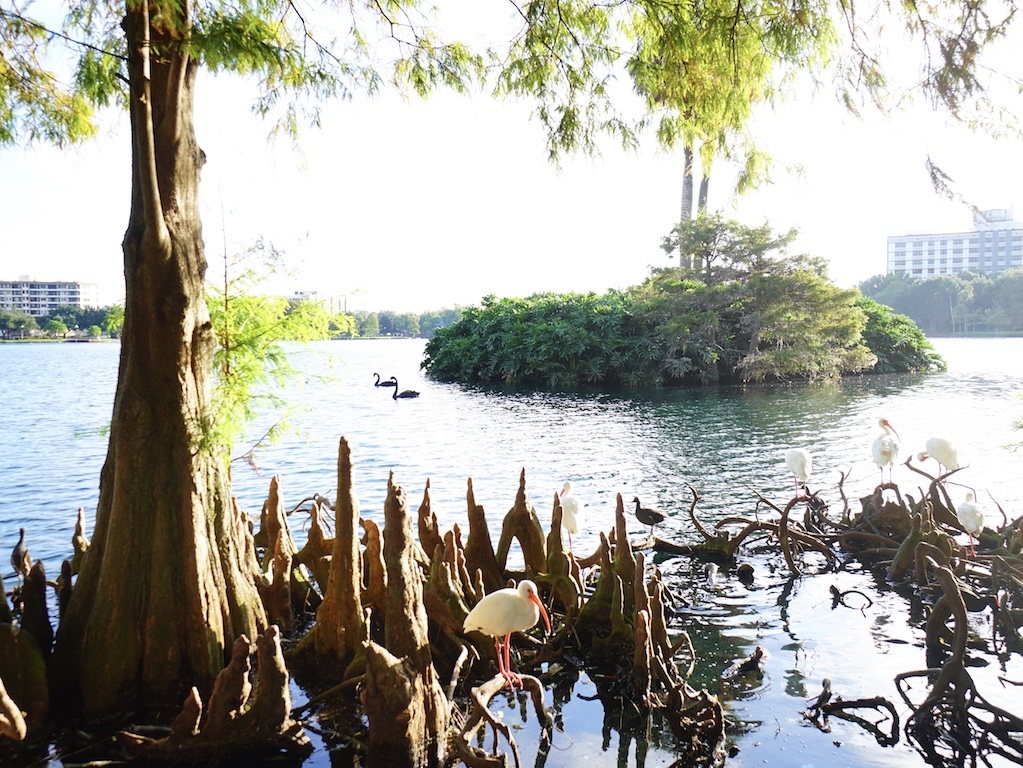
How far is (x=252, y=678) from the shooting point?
5.30 meters

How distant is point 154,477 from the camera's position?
186 inches

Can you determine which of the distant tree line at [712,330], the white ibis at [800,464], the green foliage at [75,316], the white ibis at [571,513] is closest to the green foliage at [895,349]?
the distant tree line at [712,330]

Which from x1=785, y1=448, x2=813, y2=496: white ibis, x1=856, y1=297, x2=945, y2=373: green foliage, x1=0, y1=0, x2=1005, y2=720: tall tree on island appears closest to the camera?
x1=0, y1=0, x2=1005, y2=720: tall tree on island

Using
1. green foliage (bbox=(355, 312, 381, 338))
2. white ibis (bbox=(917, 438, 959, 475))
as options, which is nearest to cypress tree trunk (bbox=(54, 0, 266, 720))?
white ibis (bbox=(917, 438, 959, 475))

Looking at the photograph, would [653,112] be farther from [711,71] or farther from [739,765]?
[739,765]

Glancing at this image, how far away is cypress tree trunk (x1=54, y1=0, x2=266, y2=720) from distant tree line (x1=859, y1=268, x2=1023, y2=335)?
92168 mm

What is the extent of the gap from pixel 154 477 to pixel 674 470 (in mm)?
11107

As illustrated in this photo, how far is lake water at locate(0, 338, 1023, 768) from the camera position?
517 cm

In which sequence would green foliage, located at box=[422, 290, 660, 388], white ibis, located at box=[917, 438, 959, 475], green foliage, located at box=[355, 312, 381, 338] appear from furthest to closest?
green foliage, located at box=[355, 312, 381, 338] → green foliage, located at box=[422, 290, 660, 388] → white ibis, located at box=[917, 438, 959, 475]

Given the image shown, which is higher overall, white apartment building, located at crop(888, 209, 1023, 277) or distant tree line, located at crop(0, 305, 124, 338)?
white apartment building, located at crop(888, 209, 1023, 277)

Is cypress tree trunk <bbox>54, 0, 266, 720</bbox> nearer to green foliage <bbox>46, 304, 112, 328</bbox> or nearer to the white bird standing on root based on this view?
the white bird standing on root

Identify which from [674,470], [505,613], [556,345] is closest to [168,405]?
[505,613]

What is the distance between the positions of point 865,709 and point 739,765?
1146 millimetres

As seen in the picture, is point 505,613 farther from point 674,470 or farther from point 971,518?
point 674,470
